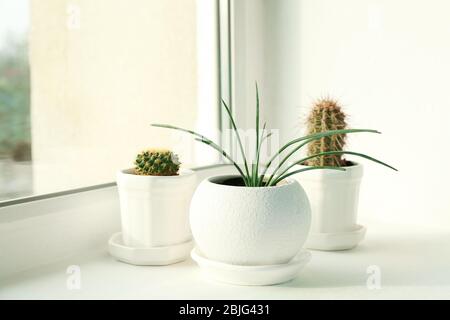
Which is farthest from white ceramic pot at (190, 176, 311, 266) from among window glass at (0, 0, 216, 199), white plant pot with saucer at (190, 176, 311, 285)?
window glass at (0, 0, 216, 199)

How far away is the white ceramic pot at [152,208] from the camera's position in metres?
1.02

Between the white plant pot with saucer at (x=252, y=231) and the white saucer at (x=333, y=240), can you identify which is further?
the white saucer at (x=333, y=240)

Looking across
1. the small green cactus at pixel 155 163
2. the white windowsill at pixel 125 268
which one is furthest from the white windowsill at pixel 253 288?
the small green cactus at pixel 155 163

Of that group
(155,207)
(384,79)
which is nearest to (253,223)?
(155,207)

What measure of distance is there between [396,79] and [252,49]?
0.39m

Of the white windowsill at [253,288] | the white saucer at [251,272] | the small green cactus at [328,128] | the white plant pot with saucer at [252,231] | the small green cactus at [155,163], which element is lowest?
the white windowsill at [253,288]

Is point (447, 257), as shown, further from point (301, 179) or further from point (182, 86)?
point (182, 86)

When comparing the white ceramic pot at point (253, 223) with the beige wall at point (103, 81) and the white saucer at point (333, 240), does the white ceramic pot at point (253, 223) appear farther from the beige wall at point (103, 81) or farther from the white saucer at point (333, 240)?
the beige wall at point (103, 81)

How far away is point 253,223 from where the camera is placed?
89 centimetres

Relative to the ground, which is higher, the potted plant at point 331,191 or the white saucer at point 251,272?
the potted plant at point 331,191

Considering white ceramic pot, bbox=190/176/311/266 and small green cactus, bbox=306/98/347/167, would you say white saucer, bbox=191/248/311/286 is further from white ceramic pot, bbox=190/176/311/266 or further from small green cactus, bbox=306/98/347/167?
small green cactus, bbox=306/98/347/167

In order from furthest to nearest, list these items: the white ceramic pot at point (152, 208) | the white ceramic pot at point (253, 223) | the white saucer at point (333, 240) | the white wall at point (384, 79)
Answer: the white wall at point (384, 79) → the white saucer at point (333, 240) → the white ceramic pot at point (152, 208) → the white ceramic pot at point (253, 223)

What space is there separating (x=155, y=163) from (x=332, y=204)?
353 mm

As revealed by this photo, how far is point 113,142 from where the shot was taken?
1259mm
